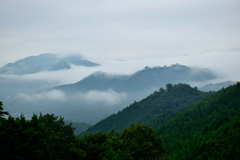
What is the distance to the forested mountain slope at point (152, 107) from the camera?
172 metres

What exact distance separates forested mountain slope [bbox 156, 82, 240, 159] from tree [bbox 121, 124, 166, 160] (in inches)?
370

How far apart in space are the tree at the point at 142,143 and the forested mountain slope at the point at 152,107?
122142 mm

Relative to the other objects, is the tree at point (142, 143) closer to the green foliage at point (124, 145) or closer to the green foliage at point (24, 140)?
the green foliage at point (124, 145)

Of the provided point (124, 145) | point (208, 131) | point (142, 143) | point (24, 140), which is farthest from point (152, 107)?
point (24, 140)

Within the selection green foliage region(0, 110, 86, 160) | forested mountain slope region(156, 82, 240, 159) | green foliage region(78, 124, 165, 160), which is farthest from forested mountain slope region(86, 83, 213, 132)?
green foliage region(0, 110, 86, 160)

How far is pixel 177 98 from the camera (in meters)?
187

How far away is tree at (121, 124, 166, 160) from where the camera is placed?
3775 cm

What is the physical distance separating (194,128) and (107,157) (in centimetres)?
5786

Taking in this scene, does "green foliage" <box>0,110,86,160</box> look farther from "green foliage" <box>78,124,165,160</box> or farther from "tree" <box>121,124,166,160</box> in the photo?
"tree" <box>121,124,166,160</box>

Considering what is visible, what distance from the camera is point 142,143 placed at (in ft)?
129

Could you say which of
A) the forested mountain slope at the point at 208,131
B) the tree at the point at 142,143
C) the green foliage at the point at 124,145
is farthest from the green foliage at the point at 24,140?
the forested mountain slope at the point at 208,131

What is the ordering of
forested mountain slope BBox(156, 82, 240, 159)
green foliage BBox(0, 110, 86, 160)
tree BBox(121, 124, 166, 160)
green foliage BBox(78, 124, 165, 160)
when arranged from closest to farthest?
green foliage BBox(0, 110, 86, 160) → green foliage BBox(78, 124, 165, 160) → tree BBox(121, 124, 166, 160) → forested mountain slope BBox(156, 82, 240, 159)

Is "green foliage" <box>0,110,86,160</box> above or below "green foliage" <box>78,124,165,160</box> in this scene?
above

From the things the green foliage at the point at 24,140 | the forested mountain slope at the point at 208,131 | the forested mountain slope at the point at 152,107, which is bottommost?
the forested mountain slope at the point at 208,131
